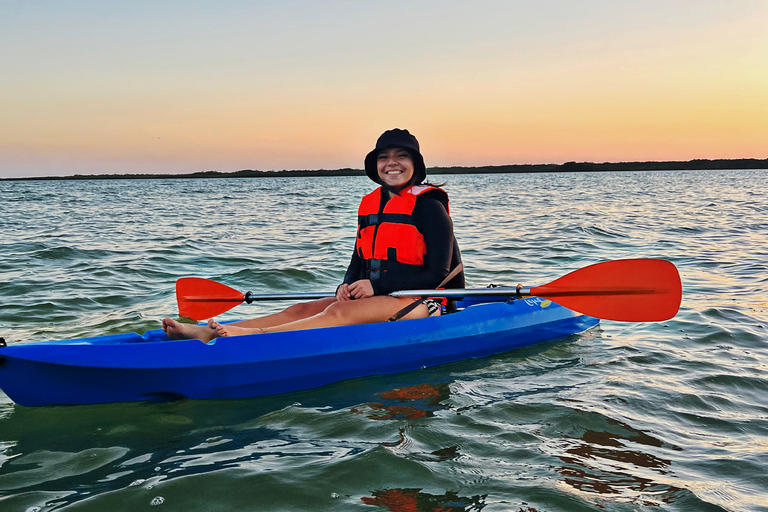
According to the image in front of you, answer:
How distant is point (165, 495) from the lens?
2365 millimetres

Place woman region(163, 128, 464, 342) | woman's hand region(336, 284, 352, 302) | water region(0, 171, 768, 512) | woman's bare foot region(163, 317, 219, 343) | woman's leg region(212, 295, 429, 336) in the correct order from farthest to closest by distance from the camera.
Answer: woman's hand region(336, 284, 352, 302) < woman region(163, 128, 464, 342) < woman's leg region(212, 295, 429, 336) < woman's bare foot region(163, 317, 219, 343) < water region(0, 171, 768, 512)

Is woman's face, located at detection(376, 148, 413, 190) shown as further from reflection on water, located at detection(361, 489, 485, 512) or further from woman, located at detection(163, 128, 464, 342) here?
reflection on water, located at detection(361, 489, 485, 512)

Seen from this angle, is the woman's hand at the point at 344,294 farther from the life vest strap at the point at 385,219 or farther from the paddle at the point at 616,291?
the life vest strap at the point at 385,219

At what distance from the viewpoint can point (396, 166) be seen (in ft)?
13.1

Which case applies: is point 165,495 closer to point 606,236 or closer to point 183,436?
point 183,436

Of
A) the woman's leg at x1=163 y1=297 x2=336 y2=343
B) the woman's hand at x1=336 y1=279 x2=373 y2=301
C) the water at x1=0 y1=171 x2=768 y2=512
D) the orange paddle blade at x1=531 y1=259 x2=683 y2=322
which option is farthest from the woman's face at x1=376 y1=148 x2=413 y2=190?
the water at x1=0 y1=171 x2=768 y2=512

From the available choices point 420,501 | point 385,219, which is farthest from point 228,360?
point 420,501

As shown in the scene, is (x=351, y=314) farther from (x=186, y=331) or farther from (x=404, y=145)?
(x=404, y=145)

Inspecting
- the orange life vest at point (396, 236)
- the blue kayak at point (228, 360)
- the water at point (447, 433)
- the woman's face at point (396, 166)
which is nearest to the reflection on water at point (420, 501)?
the water at point (447, 433)

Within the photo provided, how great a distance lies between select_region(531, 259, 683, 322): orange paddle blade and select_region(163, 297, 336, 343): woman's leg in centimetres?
140

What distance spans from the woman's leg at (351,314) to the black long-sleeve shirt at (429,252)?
3.9 inches

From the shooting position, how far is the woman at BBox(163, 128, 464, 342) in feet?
12.5

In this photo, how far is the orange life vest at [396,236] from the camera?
3.95m

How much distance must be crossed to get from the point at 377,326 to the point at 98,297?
11.2ft
